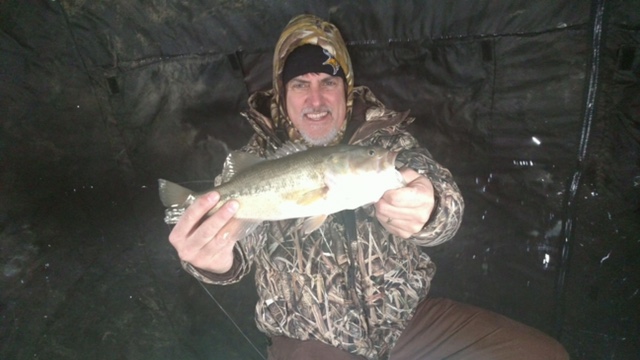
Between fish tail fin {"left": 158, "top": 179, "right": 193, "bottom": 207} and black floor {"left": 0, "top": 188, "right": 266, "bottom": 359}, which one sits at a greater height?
fish tail fin {"left": 158, "top": 179, "right": 193, "bottom": 207}

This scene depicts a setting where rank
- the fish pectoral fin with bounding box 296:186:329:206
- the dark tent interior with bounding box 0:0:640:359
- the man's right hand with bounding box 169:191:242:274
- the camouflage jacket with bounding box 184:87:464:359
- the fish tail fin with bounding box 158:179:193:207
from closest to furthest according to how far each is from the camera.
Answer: the fish pectoral fin with bounding box 296:186:329:206 → the man's right hand with bounding box 169:191:242:274 → the fish tail fin with bounding box 158:179:193:207 → the camouflage jacket with bounding box 184:87:464:359 → the dark tent interior with bounding box 0:0:640:359

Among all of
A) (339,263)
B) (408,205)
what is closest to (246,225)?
(339,263)

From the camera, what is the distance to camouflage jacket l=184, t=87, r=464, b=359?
2.27m

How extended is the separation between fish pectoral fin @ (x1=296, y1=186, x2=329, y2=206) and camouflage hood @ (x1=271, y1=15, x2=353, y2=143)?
35.9 inches

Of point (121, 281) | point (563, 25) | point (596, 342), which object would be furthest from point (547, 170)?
point (121, 281)

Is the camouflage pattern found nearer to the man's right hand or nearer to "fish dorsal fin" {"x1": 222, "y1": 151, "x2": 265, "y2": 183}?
the man's right hand

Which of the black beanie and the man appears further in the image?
the black beanie

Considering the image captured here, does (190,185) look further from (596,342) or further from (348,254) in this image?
(596,342)

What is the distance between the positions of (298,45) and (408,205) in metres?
1.52

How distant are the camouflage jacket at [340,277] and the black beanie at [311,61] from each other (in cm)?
59

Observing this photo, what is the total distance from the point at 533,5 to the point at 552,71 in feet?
1.58

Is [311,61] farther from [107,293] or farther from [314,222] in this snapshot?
[107,293]

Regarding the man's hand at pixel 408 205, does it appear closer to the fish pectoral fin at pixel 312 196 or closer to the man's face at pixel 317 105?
the fish pectoral fin at pixel 312 196

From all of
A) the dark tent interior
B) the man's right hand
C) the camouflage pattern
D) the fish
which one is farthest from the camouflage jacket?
the dark tent interior
